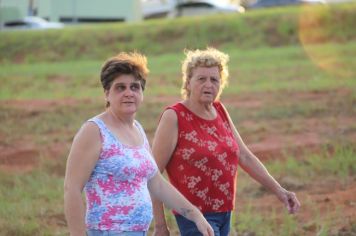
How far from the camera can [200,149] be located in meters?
5.18

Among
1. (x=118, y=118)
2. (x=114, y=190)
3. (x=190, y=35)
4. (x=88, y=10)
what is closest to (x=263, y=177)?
(x=118, y=118)

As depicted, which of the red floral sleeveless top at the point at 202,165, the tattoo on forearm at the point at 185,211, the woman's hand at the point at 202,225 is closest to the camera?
the woman's hand at the point at 202,225

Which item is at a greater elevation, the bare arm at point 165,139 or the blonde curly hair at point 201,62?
the blonde curly hair at point 201,62

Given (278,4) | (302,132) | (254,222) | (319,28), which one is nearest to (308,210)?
(254,222)

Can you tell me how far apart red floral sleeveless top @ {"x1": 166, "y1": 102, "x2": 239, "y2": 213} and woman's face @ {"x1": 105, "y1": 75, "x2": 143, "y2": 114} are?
2.34 feet

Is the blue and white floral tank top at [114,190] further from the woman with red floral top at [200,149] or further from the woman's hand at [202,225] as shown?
the woman with red floral top at [200,149]

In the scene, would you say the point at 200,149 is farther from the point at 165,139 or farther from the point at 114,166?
the point at 114,166

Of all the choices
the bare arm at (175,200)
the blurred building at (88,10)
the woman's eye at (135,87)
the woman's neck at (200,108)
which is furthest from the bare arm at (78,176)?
the blurred building at (88,10)

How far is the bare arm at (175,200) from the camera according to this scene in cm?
473

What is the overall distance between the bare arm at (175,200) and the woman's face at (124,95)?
0.40 m

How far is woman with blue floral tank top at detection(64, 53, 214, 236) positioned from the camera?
14.2 ft

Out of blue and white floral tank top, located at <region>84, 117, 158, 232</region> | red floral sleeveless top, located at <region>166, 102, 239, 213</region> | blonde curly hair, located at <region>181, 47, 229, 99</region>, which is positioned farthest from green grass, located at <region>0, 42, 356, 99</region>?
blue and white floral tank top, located at <region>84, 117, 158, 232</region>

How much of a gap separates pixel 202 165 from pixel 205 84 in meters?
0.46

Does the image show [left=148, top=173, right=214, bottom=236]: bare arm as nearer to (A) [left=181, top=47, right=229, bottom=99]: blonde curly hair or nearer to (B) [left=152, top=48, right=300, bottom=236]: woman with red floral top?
(B) [left=152, top=48, right=300, bottom=236]: woman with red floral top
